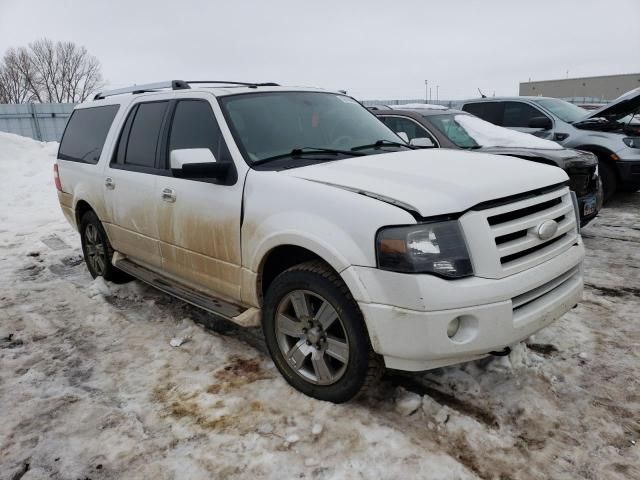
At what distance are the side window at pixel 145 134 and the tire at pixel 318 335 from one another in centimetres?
181

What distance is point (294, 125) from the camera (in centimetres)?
360

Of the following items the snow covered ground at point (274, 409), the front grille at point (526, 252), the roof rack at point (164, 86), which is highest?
the roof rack at point (164, 86)

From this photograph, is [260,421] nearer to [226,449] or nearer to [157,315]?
[226,449]

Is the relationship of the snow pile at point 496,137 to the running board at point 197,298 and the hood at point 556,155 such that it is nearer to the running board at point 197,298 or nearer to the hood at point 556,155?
the hood at point 556,155

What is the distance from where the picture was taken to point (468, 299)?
238cm

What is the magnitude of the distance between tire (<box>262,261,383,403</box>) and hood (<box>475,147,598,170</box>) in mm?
3909

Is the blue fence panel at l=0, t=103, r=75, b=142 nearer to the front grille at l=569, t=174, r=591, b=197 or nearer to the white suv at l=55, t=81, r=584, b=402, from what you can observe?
the white suv at l=55, t=81, r=584, b=402

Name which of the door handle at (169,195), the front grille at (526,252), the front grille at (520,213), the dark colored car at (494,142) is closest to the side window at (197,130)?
the door handle at (169,195)

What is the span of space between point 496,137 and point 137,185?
14.6 feet

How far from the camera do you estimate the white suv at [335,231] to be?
243 centimetres

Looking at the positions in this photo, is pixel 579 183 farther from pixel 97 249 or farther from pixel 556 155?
pixel 97 249

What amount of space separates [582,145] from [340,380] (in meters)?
6.95

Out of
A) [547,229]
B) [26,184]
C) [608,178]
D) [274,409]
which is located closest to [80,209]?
[274,409]

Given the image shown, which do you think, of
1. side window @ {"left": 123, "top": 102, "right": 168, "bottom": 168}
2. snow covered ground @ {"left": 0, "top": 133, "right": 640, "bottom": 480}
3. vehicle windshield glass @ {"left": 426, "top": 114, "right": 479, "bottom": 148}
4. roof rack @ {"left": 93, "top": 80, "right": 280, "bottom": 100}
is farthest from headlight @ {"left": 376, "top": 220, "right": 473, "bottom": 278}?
vehicle windshield glass @ {"left": 426, "top": 114, "right": 479, "bottom": 148}
